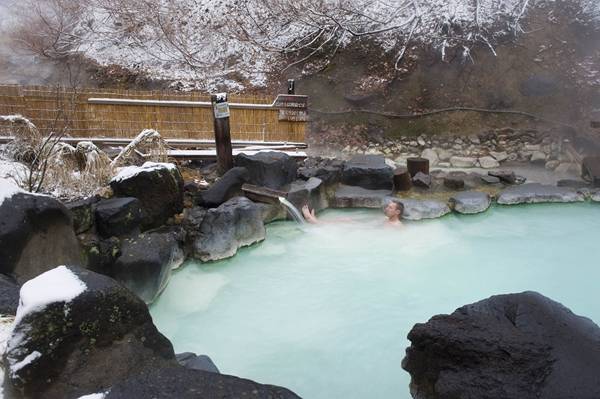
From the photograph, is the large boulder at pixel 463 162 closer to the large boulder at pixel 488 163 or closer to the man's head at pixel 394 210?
the large boulder at pixel 488 163

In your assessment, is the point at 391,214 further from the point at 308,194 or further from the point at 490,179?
the point at 490,179

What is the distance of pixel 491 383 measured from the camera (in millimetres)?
1706

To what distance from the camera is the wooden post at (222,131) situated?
521 centimetres

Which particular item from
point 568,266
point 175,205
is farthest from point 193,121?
point 568,266

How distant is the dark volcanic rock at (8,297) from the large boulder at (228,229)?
207cm

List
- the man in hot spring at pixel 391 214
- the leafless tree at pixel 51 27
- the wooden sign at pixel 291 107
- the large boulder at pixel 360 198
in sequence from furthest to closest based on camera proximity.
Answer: the leafless tree at pixel 51 27 < the wooden sign at pixel 291 107 < the large boulder at pixel 360 198 < the man in hot spring at pixel 391 214

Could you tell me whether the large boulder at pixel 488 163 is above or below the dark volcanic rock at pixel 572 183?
above

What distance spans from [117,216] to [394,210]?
3220 millimetres

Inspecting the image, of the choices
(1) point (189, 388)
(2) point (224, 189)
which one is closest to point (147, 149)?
(2) point (224, 189)

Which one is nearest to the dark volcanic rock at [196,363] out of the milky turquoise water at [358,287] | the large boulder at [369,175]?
the milky turquoise water at [358,287]

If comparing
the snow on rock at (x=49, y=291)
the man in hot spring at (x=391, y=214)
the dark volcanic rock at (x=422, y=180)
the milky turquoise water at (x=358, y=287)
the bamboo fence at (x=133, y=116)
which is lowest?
the milky turquoise water at (x=358, y=287)

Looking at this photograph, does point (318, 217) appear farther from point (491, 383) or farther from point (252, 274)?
point (491, 383)

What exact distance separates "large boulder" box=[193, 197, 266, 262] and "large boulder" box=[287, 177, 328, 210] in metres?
0.68

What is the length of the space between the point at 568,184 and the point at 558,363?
541cm
